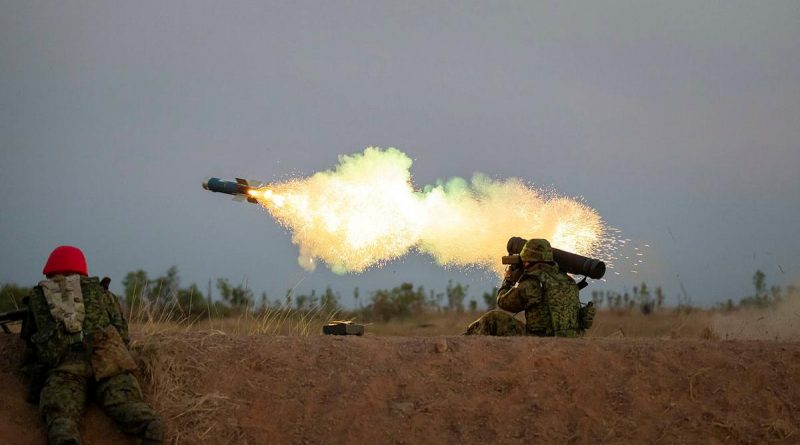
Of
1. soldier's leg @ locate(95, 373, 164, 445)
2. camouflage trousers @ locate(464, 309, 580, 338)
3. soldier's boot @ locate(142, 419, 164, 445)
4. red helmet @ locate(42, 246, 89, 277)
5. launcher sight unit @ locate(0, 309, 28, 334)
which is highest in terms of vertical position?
red helmet @ locate(42, 246, 89, 277)

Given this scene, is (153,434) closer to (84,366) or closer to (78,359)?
(84,366)

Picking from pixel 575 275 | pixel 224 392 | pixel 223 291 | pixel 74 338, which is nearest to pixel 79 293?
pixel 74 338

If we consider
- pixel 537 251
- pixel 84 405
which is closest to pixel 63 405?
pixel 84 405

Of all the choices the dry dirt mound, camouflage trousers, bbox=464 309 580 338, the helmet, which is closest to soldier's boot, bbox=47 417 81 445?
the dry dirt mound

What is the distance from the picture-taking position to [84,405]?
360 inches

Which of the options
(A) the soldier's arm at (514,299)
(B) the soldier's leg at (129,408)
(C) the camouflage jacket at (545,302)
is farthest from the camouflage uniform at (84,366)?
(C) the camouflage jacket at (545,302)

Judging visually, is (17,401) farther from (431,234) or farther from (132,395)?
(431,234)

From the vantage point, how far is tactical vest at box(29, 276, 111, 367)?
9.24 m

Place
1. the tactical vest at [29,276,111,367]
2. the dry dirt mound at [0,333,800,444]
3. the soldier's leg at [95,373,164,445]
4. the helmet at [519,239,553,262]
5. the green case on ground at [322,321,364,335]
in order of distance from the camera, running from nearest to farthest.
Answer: the soldier's leg at [95,373,164,445] → the tactical vest at [29,276,111,367] → the dry dirt mound at [0,333,800,444] → the green case on ground at [322,321,364,335] → the helmet at [519,239,553,262]

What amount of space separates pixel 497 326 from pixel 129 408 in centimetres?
556

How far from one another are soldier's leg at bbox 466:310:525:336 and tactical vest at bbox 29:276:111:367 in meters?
5.37

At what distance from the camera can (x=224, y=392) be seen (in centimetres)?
973

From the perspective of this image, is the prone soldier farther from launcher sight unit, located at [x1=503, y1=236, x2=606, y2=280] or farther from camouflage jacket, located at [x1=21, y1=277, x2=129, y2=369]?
launcher sight unit, located at [x1=503, y1=236, x2=606, y2=280]

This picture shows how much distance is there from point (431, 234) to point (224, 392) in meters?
7.31
